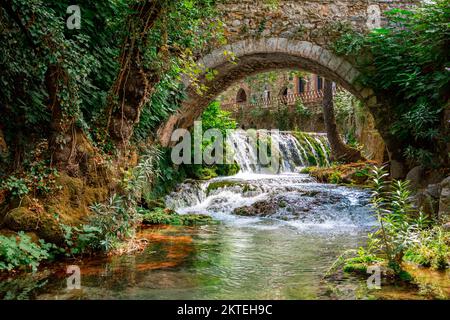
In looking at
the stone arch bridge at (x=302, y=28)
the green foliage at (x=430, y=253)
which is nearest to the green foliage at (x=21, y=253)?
the green foliage at (x=430, y=253)

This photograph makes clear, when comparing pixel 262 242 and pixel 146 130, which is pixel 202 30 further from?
pixel 262 242

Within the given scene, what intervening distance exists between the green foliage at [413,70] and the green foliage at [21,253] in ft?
20.2

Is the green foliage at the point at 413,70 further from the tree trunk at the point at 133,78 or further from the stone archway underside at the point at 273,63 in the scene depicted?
the tree trunk at the point at 133,78

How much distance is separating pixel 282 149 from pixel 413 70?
7291 millimetres

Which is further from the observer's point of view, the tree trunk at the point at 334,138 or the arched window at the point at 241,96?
the arched window at the point at 241,96

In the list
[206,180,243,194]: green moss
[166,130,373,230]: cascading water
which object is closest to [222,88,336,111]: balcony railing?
[166,130,373,230]: cascading water

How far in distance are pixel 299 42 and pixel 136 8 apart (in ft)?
15.1

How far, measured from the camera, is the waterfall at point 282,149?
530 inches

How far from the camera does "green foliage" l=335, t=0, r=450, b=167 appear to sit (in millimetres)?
6501

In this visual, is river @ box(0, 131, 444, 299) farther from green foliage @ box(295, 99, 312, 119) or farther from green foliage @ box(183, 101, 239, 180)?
green foliage @ box(295, 99, 312, 119)

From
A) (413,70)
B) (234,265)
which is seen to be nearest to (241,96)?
(413,70)

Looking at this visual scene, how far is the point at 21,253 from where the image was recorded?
3.29 m

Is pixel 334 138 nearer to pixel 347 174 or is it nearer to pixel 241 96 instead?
Result: pixel 347 174

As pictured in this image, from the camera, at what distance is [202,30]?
27.2 ft
